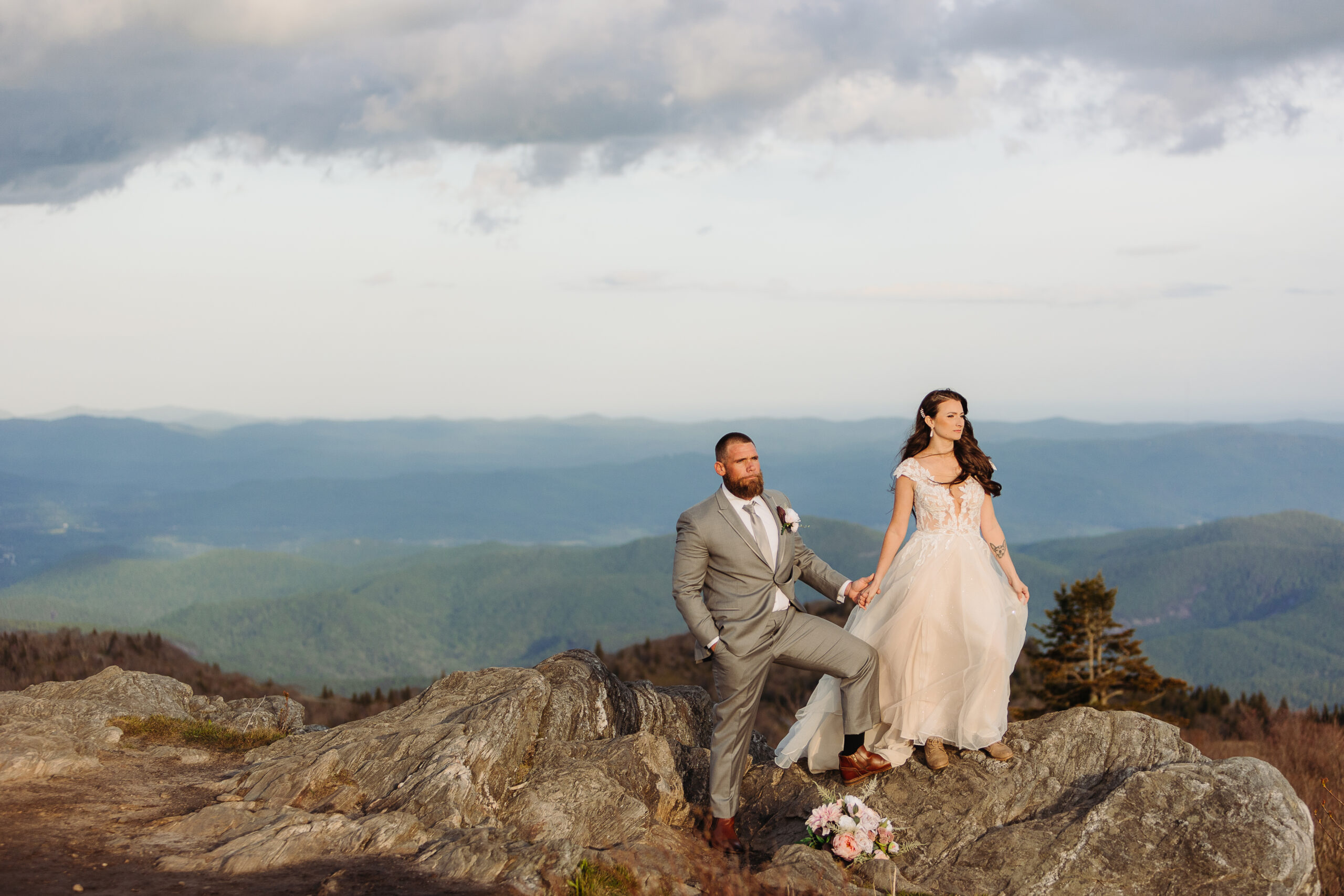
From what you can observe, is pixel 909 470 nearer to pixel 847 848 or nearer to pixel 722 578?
pixel 722 578

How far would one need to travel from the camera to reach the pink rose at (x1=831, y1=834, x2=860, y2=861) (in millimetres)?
8414

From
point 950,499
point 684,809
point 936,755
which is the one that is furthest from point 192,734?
point 950,499

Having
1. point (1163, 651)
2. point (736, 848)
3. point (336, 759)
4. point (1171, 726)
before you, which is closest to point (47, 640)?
point (336, 759)

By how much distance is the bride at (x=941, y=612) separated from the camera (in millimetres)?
9789

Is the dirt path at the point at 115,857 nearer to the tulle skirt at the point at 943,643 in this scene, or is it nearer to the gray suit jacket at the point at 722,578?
the gray suit jacket at the point at 722,578

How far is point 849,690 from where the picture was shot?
9570mm

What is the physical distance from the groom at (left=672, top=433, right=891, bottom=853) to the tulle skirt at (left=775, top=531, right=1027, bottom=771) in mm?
481

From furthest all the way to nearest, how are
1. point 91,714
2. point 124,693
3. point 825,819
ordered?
point 124,693, point 91,714, point 825,819

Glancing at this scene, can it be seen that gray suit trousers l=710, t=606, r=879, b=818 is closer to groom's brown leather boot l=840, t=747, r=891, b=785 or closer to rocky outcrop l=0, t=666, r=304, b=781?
groom's brown leather boot l=840, t=747, r=891, b=785

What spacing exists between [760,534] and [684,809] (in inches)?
132

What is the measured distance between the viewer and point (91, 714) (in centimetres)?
1304

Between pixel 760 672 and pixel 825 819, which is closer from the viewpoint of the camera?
pixel 825 819

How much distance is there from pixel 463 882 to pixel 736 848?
3053 mm

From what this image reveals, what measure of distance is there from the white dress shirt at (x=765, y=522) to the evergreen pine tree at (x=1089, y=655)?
30016 millimetres
